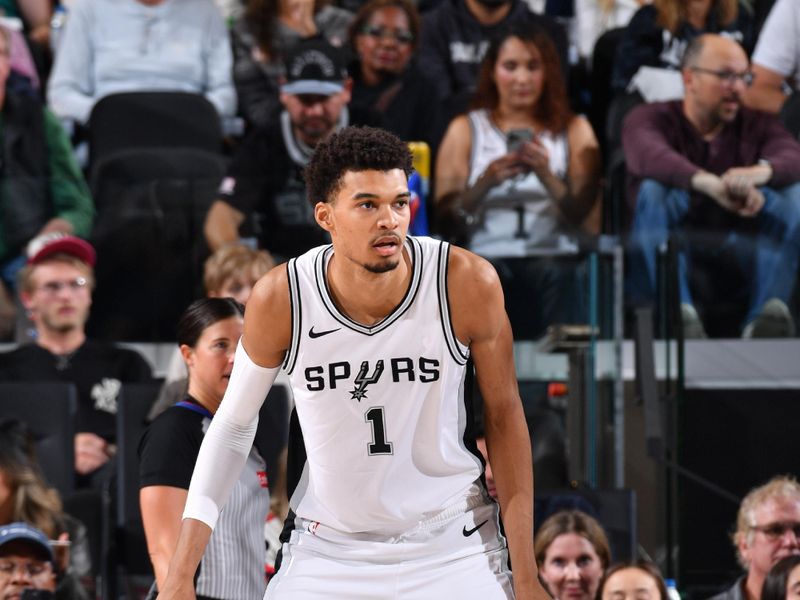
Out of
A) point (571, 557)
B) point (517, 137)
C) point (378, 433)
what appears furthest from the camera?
point (517, 137)

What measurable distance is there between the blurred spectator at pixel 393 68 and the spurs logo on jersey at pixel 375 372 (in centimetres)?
422

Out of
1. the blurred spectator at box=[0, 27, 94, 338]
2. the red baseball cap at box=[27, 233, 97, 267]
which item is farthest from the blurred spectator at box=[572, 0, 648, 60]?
the red baseball cap at box=[27, 233, 97, 267]

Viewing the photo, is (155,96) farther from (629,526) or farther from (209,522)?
(209,522)

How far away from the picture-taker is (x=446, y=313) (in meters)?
3.29

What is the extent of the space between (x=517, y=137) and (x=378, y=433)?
3.66m

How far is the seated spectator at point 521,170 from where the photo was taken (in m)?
6.12

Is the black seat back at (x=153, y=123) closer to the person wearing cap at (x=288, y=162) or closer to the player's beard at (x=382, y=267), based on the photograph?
the person wearing cap at (x=288, y=162)

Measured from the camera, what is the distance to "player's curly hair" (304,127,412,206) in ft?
10.6

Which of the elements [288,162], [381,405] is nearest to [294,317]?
[381,405]

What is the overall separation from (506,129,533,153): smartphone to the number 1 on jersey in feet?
11.5

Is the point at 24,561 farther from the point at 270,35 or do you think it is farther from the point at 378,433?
the point at 270,35

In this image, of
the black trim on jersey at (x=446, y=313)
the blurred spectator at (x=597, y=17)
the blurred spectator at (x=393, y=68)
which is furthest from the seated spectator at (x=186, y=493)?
the blurred spectator at (x=597, y=17)

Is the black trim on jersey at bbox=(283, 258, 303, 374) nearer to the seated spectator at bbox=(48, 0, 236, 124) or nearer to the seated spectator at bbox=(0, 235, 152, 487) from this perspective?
the seated spectator at bbox=(0, 235, 152, 487)

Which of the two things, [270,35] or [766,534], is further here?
[270,35]
